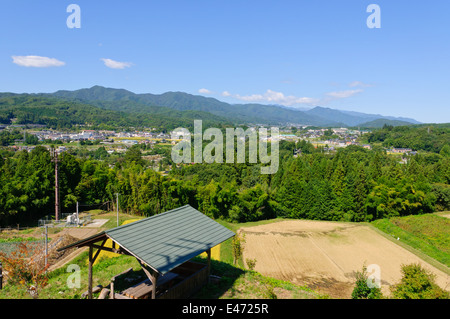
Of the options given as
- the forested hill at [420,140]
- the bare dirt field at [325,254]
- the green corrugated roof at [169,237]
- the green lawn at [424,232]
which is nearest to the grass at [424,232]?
the green lawn at [424,232]

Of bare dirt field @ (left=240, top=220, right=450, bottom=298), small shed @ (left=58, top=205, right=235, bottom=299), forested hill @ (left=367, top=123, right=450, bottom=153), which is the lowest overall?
bare dirt field @ (left=240, top=220, right=450, bottom=298)

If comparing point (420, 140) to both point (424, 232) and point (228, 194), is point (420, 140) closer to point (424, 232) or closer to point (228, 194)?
point (424, 232)

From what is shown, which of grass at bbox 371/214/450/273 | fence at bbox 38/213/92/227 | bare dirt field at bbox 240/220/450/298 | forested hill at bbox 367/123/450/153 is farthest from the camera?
forested hill at bbox 367/123/450/153

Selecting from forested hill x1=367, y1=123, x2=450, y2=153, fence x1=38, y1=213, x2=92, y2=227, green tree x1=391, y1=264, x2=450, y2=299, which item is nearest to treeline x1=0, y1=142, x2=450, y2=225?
fence x1=38, y1=213, x2=92, y2=227

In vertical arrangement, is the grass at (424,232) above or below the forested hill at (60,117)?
below

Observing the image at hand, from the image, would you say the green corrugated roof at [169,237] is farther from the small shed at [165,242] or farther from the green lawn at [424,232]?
the green lawn at [424,232]

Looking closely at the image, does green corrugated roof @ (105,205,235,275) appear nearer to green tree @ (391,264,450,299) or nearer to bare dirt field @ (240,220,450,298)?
green tree @ (391,264,450,299)
